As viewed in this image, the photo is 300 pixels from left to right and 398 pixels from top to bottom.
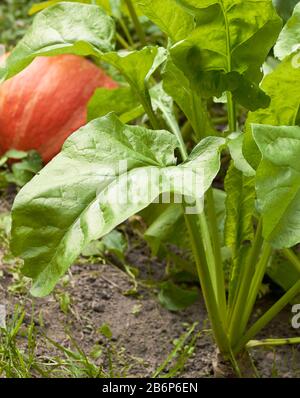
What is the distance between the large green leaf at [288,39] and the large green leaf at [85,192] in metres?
0.20

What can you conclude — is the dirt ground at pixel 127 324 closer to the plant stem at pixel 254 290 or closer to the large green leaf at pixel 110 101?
the plant stem at pixel 254 290

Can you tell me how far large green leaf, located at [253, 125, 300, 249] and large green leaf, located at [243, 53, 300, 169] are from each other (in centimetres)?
7

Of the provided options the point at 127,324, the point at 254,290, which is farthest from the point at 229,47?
the point at 127,324

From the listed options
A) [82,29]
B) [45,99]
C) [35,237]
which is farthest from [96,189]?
[45,99]

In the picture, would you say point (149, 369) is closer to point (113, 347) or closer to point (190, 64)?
point (113, 347)

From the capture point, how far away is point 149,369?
1.43 meters

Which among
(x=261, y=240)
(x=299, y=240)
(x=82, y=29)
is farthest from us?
(x=82, y=29)

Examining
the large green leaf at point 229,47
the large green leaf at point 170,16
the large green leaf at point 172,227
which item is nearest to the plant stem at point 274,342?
the large green leaf at point 172,227

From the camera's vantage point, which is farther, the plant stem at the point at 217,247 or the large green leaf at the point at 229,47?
the plant stem at the point at 217,247

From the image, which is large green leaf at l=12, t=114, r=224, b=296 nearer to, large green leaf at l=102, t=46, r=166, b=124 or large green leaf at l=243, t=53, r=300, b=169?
large green leaf at l=243, t=53, r=300, b=169

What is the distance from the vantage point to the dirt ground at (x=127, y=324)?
1446mm

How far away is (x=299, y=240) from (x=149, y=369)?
1.67 feet

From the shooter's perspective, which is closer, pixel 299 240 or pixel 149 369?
pixel 299 240

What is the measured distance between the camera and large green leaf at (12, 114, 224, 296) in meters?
1.04
